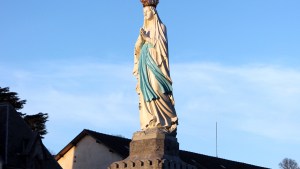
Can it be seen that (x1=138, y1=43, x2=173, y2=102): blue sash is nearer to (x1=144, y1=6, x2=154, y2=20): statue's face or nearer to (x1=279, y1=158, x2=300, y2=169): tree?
(x1=144, y1=6, x2=154, y2=20): statue's face

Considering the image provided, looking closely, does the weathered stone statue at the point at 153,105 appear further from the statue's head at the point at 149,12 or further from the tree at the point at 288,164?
the tree at the point at 288,164

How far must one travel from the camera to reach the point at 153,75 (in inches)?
861

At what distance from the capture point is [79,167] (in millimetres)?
45031

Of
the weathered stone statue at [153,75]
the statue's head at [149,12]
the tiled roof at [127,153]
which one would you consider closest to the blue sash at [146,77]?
the weathered stone statue at [153,75]

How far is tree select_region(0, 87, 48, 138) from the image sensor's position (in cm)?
4325

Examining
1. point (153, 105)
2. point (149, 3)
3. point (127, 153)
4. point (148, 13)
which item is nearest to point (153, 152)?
point (153, 105)

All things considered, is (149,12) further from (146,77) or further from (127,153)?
(127,153)

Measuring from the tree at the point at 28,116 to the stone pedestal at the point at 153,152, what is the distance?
22.8m

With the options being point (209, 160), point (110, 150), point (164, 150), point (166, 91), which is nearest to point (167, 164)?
point (164, 150)

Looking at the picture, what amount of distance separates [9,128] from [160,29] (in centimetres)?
1547

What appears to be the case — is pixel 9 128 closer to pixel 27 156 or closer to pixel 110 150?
pixel 27 156

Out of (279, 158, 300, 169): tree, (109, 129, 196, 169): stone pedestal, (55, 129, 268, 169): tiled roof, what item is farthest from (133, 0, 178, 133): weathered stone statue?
(279, 158, 300, 169): tree

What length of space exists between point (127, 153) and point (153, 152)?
2188 centimetres

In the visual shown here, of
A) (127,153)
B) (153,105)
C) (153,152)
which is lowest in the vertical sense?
(153,152)
